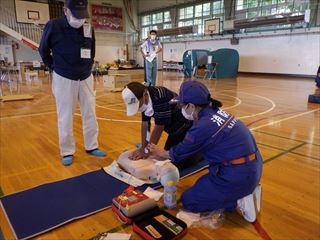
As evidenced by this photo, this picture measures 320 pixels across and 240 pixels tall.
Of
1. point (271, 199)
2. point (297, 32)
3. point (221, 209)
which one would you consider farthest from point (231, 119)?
point (297, 32)

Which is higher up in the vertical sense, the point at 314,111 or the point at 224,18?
the point at 224,18

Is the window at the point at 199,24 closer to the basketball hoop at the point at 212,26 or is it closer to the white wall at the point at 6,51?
the basketball hoop at the point at 212,26

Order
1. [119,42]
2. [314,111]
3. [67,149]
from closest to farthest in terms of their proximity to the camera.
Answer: [67,149]
[314,111]
[119,42]

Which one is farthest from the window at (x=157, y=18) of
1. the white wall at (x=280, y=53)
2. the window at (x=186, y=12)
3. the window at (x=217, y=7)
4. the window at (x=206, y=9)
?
the white wall at (x=280, y=53)

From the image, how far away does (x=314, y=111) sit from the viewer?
4.68 meters

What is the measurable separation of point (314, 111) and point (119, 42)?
17280mm

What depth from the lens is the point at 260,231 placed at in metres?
1.51

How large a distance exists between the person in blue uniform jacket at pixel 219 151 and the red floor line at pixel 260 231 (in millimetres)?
34

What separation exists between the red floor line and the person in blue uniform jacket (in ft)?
0.11

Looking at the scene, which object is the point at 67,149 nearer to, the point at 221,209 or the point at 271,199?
the point at 221,209

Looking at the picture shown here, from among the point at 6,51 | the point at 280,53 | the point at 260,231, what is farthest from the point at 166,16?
the point at 260,231

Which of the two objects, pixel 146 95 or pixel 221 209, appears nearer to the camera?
pixel 221 209

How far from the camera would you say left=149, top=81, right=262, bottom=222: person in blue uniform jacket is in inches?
58.2

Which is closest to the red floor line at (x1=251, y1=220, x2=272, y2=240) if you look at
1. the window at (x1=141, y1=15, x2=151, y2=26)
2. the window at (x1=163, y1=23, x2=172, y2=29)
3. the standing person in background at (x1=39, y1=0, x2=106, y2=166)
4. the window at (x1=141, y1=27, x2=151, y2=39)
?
the standing person in background at (x1=39, y1=0, x2=106, y2=166)
